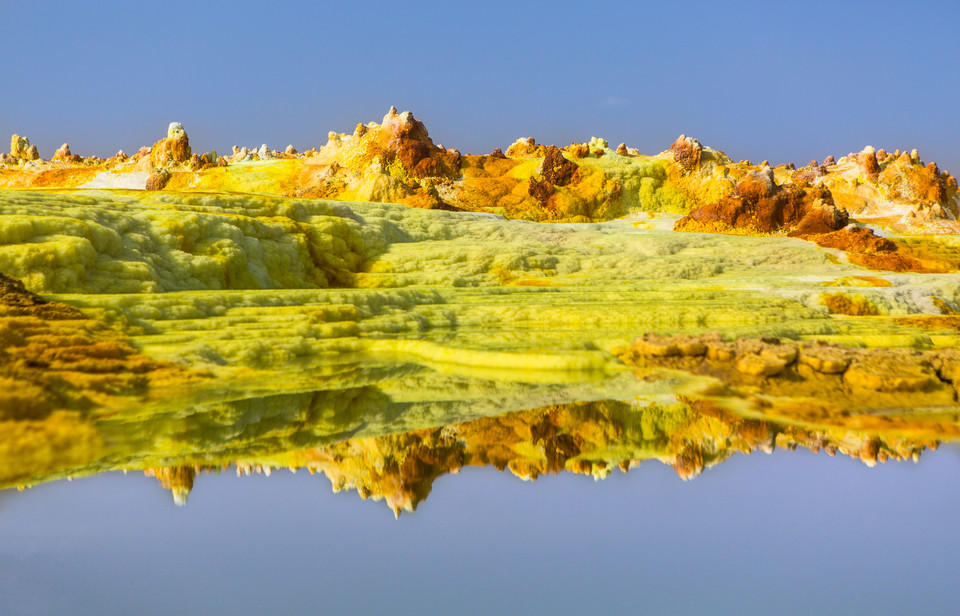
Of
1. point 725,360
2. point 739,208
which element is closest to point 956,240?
point 739,208

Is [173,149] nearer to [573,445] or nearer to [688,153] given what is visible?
[688,153]

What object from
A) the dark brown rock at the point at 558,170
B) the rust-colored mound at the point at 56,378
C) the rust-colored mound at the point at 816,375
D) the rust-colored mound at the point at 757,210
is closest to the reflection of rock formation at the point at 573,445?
the rust-colored mound at the point at 816,375

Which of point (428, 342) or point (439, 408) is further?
point (428, 342)

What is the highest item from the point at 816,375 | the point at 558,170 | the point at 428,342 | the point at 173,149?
the point at 173,149

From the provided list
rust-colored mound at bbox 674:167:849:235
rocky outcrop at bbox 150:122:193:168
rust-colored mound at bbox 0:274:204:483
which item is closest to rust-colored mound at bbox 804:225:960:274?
rust-colored mound at bbox 674:167:849:235

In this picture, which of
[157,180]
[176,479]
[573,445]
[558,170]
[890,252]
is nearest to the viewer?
[176,479]

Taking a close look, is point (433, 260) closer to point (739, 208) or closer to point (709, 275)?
point (709, 275)

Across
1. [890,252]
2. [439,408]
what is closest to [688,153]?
[890,252]

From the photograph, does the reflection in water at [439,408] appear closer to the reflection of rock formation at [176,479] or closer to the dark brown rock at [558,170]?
the reflection of rock formation at [176,479]
